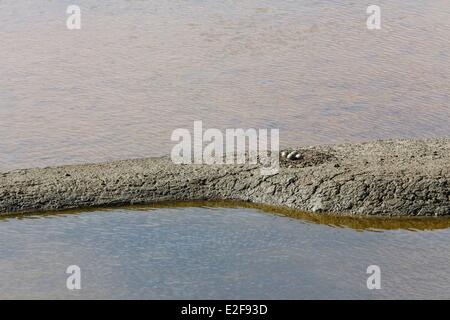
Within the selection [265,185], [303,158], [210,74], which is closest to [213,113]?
[210,74]

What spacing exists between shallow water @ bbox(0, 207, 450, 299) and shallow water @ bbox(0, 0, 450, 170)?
1.67 metres

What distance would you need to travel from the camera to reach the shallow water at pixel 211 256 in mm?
7637

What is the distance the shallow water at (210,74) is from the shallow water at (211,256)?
1.67m

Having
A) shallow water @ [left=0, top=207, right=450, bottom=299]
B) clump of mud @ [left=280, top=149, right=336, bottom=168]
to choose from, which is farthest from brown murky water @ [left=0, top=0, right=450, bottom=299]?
clump of mud @ [left=280, top=149, right=336, bottom=168]

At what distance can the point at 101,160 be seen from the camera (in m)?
10.2

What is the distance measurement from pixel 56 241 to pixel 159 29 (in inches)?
267

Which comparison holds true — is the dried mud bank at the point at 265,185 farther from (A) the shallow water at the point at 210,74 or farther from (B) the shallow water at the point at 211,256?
(A) the shallow water at the point at 210,74

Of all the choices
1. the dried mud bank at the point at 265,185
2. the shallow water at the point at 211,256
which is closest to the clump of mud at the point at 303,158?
the dried mud bank at the point at 265,185

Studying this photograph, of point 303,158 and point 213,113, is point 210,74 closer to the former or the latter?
point 213,113

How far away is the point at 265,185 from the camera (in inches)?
364

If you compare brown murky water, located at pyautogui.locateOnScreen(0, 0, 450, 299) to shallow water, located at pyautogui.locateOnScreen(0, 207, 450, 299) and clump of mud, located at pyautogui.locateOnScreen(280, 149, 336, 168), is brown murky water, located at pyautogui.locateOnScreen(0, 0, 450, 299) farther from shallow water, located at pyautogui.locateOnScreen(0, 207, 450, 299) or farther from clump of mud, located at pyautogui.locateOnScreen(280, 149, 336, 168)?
clump of mud, located at pyautogui.locateOnScreen(280, 149, 336, 168)

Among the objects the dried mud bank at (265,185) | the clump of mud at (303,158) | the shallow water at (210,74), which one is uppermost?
the shallow water at (210,74)

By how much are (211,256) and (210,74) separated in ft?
17.3
